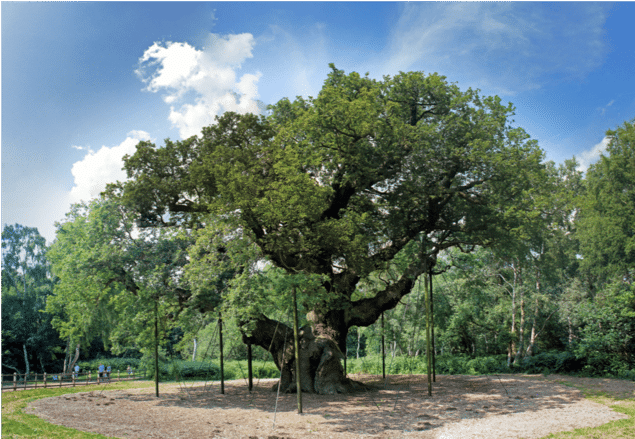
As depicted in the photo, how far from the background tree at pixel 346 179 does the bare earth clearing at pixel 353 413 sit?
2.83 metres

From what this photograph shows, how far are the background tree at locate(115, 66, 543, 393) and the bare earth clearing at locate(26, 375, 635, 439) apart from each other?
9.28 ft

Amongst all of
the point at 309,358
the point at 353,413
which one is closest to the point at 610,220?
the point at 309,358

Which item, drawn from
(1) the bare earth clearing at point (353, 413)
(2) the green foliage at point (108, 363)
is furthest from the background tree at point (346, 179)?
(2) the green foliage at point (108, 363)

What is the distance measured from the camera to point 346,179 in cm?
1580

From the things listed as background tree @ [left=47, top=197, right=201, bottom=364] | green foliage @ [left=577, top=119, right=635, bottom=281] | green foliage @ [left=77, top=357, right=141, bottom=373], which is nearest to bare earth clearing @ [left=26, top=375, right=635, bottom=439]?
background tree @ [left=47, top=197, right=201, bottom=364]

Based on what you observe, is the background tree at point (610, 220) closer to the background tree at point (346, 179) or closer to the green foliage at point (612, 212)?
the green foliage at point (612, 212)

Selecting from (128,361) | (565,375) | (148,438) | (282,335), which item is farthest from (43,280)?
(565,375)

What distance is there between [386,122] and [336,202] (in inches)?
150

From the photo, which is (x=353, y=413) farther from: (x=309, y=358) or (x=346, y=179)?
(x=346, y=179)

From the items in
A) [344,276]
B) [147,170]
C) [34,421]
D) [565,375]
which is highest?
[147,170]

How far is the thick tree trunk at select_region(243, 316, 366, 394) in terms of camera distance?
16.1 m

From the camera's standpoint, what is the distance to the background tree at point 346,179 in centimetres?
1432

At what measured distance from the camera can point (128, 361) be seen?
37969mm

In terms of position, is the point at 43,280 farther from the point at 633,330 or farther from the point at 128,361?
the point at 633,330
